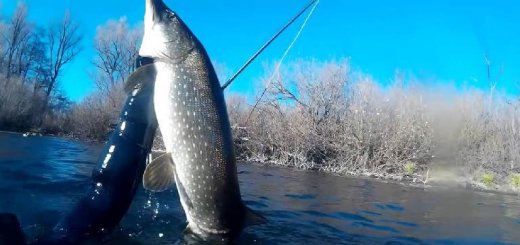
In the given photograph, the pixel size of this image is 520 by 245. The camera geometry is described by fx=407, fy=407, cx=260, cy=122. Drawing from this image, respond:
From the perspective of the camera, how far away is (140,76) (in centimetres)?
252

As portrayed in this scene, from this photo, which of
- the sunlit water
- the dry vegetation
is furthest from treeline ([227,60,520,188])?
the sunlit water

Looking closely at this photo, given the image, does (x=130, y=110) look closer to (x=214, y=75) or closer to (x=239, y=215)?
(x=214, y=75)

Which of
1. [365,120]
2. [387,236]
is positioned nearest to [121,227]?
[387,236]

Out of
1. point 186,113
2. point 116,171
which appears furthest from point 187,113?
point 116,171

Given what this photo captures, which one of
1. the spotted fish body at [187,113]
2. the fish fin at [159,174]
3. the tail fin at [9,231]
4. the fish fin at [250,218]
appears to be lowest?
the tail fin at [9,231]

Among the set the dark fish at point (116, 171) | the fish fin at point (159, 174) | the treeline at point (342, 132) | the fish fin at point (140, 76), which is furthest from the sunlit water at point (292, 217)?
the treeline at point (342, 132)

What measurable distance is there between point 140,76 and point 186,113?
38 centimetres

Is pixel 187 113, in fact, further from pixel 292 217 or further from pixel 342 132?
pixel 342 132

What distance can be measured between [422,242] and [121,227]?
3125 millimetres

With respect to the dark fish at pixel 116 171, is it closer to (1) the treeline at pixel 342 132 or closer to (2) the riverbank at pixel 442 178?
(2) the riverbank at pixel 442 178

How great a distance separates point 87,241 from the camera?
274cm

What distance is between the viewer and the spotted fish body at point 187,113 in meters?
2.47

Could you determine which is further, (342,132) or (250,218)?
(342,132)

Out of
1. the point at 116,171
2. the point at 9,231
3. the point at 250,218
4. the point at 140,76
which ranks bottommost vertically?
the point at 9,231
